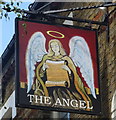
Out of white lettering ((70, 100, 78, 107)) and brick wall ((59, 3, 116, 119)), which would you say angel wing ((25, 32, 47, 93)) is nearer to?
white lettering ((70, 100, 78, 107))

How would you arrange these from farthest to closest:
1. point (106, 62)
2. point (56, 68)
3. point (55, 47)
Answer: point (106, 62), point (55, 47), point (56, 68)

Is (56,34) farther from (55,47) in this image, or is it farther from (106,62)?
(106,62)

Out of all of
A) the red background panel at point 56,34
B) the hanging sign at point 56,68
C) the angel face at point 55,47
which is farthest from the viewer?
the angel face at point 55,47

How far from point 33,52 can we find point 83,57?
0.86m

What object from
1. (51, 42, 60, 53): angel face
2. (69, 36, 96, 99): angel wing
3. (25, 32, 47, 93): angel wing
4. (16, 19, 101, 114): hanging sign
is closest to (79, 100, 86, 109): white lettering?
(16, 19, 101, 114): hanging sign

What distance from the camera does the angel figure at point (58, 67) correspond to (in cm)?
956

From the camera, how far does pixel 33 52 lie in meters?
9.88

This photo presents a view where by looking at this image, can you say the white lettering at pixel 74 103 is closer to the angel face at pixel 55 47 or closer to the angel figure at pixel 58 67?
the angel figure at pixel 58 67

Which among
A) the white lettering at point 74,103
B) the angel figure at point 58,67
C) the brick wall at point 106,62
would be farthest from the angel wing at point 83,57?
the brick wall at point 106,62

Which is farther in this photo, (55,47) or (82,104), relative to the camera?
(55,47)

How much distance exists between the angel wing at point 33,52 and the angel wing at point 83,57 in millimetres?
508

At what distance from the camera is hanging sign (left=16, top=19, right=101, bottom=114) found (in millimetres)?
9453

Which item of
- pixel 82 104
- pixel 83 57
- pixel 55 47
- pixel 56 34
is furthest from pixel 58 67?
pixel 82 104

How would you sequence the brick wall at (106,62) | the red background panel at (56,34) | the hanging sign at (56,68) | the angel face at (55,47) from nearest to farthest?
the hanging sign at (56,68) < the red background panel at (56,34) < the angel face at (55,47) < the brick wall at (106,62)
